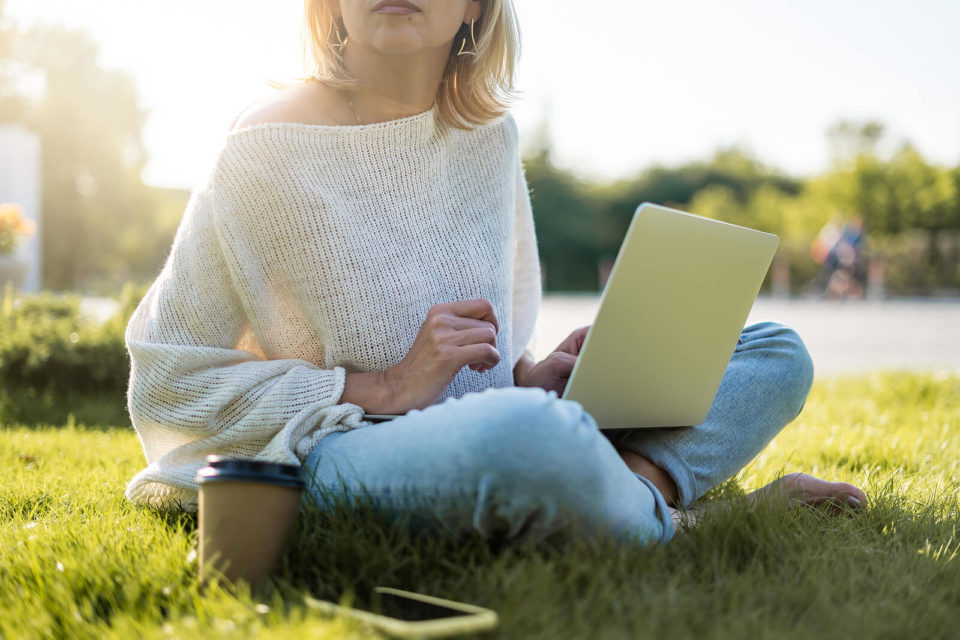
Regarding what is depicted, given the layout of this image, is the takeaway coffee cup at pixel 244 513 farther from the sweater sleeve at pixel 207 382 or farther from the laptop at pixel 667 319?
the laptop at pixel 667 319

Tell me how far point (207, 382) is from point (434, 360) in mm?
467

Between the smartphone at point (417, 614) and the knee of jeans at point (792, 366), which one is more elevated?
the knee of jeans at point (792, 366)

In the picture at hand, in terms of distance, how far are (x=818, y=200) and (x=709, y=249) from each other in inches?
1299

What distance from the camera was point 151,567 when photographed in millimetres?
1531

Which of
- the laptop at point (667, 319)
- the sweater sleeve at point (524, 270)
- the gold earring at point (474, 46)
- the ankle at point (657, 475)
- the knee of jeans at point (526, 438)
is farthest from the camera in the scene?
the sweater sleeve at point (524, 270)

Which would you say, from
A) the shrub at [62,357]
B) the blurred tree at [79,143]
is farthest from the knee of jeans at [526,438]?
the blurred tree at [79,143]

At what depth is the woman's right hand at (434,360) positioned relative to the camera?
1.70 m

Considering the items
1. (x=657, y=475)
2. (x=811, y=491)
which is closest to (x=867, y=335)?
(x=811, y=491)

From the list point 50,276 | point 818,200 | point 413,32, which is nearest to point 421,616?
point 413,32

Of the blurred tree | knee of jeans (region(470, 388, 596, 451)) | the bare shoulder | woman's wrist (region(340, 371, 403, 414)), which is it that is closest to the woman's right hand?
woman's wrist (region(340, 371, 403, 414))

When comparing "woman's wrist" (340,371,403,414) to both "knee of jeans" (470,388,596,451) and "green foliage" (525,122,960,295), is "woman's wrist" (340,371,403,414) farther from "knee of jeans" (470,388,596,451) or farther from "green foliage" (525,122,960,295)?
"green foliage" (525,122,960,295)

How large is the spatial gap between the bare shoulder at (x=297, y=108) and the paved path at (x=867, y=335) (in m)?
2.85

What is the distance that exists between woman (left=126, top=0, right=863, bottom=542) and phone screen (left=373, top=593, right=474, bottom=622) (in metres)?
0.16

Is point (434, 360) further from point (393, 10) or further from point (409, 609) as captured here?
point (393, 10)
